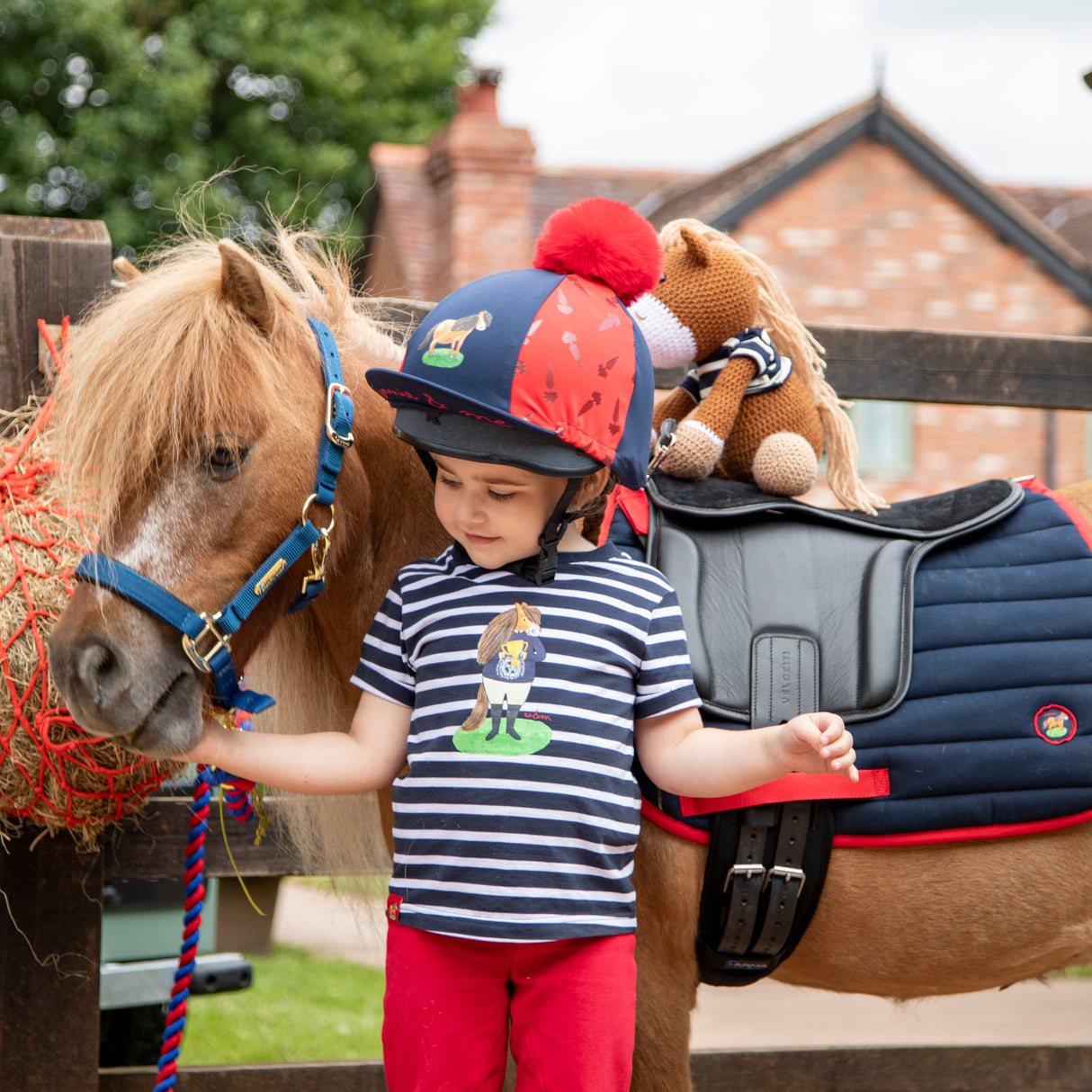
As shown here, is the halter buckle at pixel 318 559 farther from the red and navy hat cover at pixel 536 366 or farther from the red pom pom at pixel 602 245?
the red pom pom at pixel 602 245

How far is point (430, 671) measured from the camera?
1399 millimetres

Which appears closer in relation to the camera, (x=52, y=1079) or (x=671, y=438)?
(x=671, y=438)

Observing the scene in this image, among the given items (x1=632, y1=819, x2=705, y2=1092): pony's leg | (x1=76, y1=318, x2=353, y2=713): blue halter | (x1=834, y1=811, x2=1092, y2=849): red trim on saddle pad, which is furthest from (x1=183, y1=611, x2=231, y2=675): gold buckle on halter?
(x1=834, y1=811, x2=1092, y2=849): red trim on saddle pad

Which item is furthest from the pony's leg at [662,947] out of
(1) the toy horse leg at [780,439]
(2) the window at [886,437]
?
(2) the window at [886,437]

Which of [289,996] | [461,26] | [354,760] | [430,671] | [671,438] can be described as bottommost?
[289,996]

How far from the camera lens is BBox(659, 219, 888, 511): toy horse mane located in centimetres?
184

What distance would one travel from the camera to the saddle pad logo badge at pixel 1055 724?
1.58 metres

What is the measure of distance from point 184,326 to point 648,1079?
121 cm

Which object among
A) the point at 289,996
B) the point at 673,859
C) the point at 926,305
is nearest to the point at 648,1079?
the point at 673,859

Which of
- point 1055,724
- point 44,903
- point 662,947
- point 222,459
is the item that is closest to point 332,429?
point 222,459

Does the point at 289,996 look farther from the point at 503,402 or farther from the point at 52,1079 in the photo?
the point at 503,402

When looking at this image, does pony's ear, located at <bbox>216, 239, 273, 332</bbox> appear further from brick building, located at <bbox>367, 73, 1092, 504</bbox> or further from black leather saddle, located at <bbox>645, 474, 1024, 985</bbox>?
brick building, located at <bbox>367, 73, 1092, 504</bbox>

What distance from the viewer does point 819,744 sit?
3.96ft

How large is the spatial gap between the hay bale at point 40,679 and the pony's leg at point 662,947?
30.3 inches
